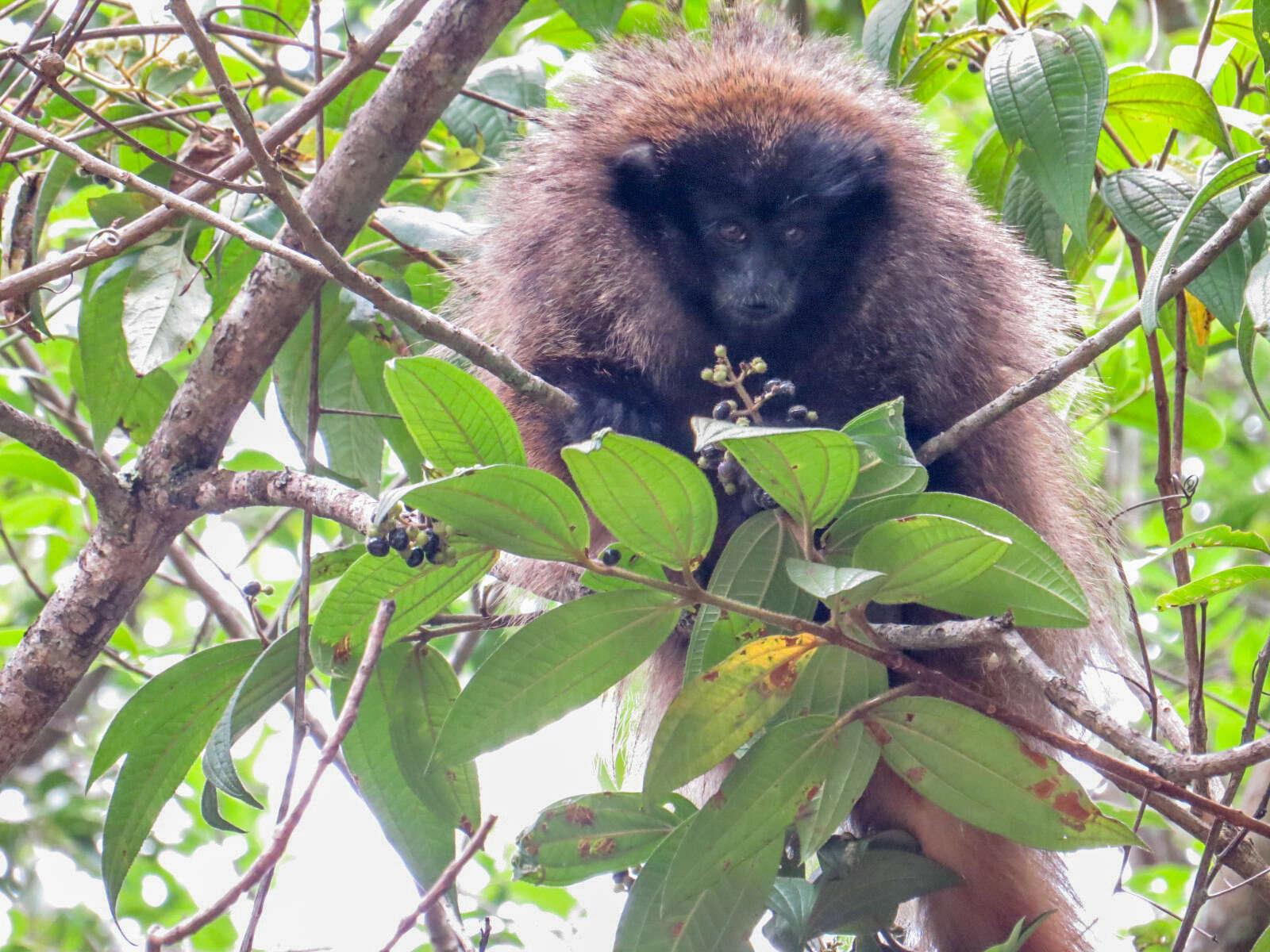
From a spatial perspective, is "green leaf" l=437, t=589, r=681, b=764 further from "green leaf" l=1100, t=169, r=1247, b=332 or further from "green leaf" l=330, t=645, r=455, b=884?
"green leaf" l=1100, t=169, r=1247, b=332

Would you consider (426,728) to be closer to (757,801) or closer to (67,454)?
(757,801)

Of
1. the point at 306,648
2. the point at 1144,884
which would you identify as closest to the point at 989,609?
the point at 306,648

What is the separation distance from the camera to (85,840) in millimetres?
4035

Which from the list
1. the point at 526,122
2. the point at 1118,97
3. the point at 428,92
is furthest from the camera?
the point at 526,122

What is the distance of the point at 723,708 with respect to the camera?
1547 mm

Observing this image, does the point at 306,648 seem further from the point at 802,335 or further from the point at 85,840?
the point at 85,840

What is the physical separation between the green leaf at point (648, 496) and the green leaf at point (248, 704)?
60 cm

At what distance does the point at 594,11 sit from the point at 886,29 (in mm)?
628

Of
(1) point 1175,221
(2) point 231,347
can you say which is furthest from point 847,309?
(2) point 231,347

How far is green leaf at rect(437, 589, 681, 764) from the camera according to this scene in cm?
154

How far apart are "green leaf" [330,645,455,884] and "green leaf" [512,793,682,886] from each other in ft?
0.54

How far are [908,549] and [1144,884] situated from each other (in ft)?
8.14

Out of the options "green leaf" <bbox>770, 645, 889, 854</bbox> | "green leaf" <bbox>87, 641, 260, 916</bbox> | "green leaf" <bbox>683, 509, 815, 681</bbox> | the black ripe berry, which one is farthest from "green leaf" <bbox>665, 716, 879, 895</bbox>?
"green leaf" <bbox>87, 641, 260, 916</bbox>

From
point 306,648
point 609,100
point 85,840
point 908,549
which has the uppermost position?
point 609,100
